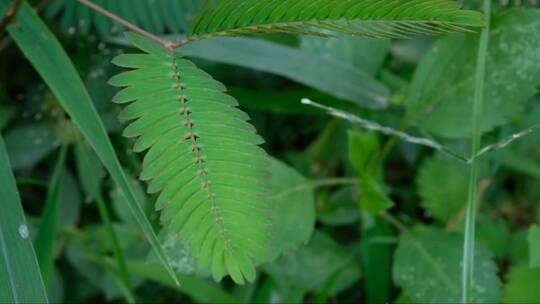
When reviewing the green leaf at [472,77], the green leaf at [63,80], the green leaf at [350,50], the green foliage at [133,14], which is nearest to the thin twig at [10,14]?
the green leaf at [63,80]

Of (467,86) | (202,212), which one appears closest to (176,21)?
(467,86)

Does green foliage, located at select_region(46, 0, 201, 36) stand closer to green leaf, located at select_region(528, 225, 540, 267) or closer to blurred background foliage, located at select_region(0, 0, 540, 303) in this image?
blurred background foliage, located at select_region(0, 0, 540, 303)

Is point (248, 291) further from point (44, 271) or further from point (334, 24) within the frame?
point (334, 24)

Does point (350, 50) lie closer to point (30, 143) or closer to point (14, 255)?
A: point (30, 143)

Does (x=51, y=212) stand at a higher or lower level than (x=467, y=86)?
lower

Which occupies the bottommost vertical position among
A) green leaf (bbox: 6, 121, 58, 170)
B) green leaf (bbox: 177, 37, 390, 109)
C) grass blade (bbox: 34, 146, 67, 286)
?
grass blade (bbox: 34, 146, 67, 286)

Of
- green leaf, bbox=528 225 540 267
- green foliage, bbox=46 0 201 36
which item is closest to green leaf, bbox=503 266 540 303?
green leaf, bbox=528 225 540 267

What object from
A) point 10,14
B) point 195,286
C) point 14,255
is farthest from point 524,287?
point 10,14
